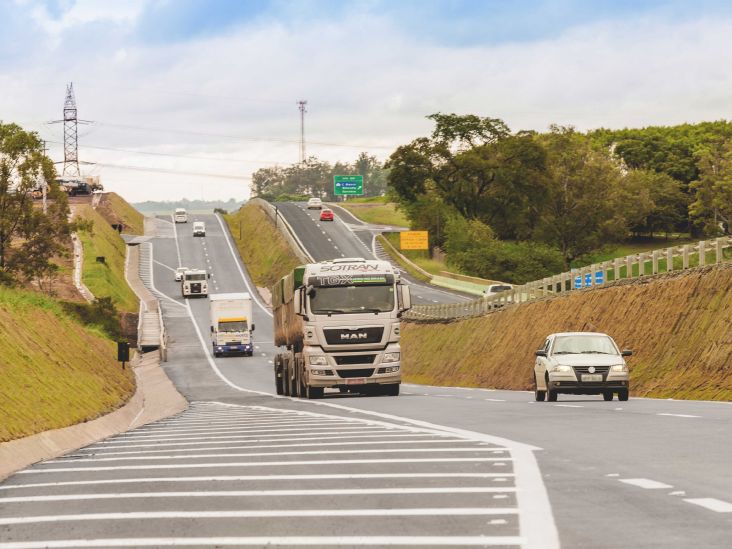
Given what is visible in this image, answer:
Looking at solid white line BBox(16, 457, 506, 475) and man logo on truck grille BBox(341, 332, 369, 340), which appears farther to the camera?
man logo on truck grille BBox(341, 332, 369, 340)

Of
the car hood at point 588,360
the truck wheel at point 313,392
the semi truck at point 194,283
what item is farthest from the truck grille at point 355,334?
the semi truck at point 194,283

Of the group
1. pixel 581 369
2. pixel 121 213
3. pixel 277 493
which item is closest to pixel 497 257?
pixel 121 213

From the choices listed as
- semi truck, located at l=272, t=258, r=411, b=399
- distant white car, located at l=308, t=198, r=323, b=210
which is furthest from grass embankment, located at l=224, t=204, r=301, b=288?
semi truck, located at l=272, t=258, r=411, b=399

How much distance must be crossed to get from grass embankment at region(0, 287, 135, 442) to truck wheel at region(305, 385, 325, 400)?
5.67 meters

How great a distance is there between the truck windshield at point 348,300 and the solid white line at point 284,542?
27689mm

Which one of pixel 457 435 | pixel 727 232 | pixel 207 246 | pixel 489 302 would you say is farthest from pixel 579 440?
pixel 207 246

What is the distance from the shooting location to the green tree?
282 feet

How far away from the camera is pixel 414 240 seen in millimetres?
141875

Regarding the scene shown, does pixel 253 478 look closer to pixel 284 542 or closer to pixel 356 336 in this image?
pixel 284 542

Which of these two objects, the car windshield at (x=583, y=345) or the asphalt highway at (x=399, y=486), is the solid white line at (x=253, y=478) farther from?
the car windshield at (x=583, y=345)

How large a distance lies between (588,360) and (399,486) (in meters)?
19.9

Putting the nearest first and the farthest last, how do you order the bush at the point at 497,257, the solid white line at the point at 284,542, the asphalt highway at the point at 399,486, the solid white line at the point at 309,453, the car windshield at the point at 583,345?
1. the solid white line at the point at 284,542
2. the asphalt highway at the point at 399,486
3. the solid white line at the point at 309,453
4. the car windshield at the point at 583,345
5. the bush at the point at 497,257

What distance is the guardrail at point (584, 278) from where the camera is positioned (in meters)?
40.0

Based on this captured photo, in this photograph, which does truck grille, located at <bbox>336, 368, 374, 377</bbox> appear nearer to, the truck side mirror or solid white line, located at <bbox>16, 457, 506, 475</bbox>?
the truck side mirror
